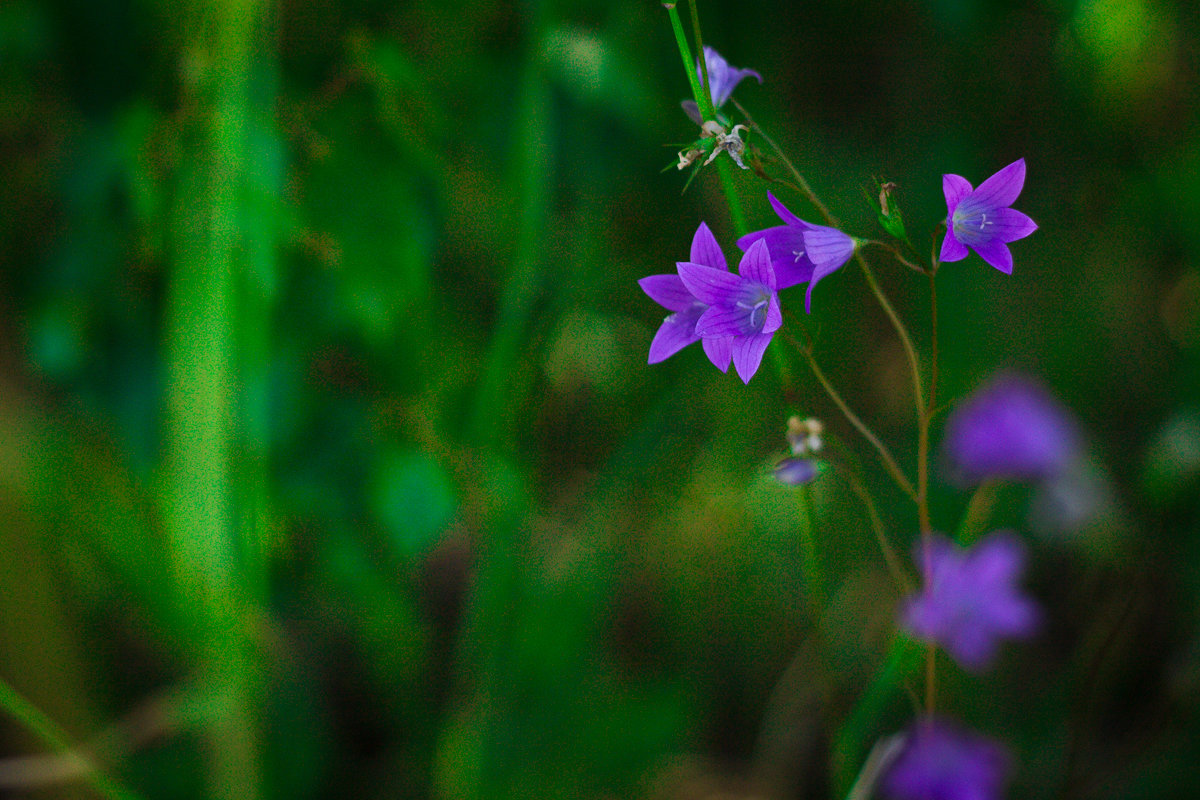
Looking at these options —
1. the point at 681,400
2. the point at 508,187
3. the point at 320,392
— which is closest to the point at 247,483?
the point at 320,392

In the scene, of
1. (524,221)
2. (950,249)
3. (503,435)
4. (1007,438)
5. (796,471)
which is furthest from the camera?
(1007,438)

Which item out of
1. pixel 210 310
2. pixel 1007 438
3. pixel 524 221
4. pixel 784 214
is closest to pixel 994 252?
pixel 784 214

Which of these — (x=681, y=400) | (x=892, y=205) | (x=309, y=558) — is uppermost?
(x=892, y=205)

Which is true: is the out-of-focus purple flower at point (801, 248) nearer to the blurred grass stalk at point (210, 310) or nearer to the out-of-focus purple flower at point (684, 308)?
the out-of-focus purple flower at point (684, 308)

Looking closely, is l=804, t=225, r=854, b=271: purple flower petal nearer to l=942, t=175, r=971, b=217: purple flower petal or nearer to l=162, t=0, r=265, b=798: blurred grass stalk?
l=942, t=175, r=971, b=217: purple flower petal

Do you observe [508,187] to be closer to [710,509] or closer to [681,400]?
[681,400]

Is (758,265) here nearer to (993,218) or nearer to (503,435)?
(993,218)
